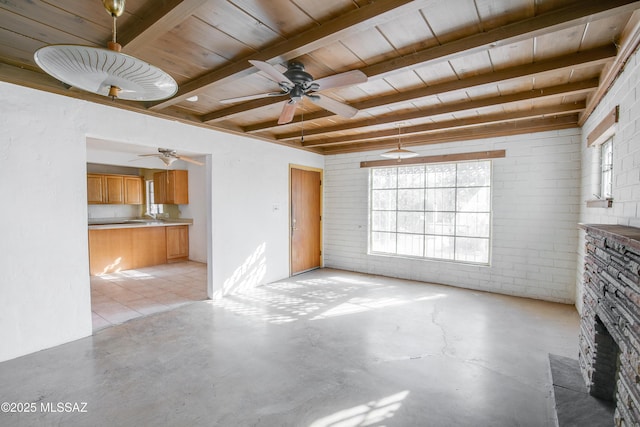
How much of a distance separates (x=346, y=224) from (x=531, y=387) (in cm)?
442

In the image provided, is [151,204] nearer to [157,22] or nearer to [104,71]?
[157,22]

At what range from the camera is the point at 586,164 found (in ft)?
12.8

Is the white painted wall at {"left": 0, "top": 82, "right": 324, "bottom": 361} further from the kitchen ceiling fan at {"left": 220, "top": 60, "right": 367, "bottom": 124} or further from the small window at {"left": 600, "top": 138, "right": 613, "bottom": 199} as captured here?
the small window at {"left": 600, "top": 138, "right": 613, "bottom": 199}

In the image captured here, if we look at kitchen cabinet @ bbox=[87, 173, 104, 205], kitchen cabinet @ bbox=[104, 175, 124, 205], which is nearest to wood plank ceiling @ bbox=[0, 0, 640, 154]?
kitchen cabinet @ bbox=[87, 173, 104, 205]

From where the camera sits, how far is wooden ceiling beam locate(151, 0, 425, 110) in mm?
1790

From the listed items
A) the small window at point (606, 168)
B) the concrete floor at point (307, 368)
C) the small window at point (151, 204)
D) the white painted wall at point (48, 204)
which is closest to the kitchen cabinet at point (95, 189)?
the small window at point (151, 204)

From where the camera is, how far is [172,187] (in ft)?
23.8

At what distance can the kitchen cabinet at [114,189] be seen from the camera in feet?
23.8

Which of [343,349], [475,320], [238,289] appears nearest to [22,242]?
[238,289]

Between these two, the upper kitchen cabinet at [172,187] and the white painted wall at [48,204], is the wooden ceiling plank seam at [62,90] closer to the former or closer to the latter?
the white painted wall at [48,204]

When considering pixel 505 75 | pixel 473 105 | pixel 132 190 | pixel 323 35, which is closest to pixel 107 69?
pixel 323 35

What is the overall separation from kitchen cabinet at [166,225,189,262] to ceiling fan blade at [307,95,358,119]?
566cm

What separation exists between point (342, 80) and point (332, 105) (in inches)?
26.4

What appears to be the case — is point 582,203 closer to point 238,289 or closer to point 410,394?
point 410,394
